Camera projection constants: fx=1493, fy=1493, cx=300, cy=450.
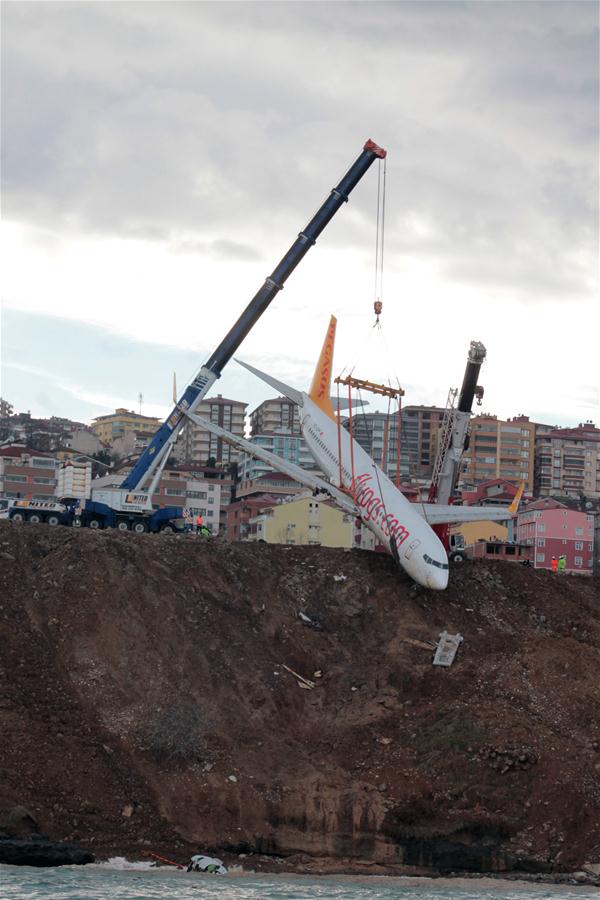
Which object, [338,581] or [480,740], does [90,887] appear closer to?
[480,740]

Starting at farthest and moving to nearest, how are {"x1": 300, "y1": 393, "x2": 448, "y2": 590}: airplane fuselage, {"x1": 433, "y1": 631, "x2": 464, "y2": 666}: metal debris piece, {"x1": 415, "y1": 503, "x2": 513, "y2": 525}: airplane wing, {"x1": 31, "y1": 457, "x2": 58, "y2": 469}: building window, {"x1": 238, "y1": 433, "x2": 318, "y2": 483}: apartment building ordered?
{"x1": 238, "y1": 433, "x2": 318, "y2": 483}: apartment building, {"x1": 31, "y1": 457, "x2": 58, "y2": 469}: building window, {"x1": 415, "y1": 503, "x2": 513, "y2": 525}: airplane wing, {"x1": 300, "y1": 393, "x2": 448, "y2": 590}: airplane fuselage, {"x1": 433, "y1": 631, "x2": 464, "y2": 666}: metal debris piece

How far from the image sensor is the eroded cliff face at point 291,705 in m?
45.4

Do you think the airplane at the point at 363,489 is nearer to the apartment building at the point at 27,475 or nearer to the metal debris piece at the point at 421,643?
the metal debris piece at the point at 421,643

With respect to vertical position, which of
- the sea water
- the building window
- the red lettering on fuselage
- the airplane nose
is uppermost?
the building window

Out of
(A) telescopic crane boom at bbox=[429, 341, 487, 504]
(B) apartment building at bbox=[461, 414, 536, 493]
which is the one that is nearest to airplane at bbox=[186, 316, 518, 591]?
(A) telescopic crane boom at bbox=[429, 341, 487, 504]

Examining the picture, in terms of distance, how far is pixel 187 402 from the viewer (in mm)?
69875

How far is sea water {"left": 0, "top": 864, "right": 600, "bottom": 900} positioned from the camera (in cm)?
3878

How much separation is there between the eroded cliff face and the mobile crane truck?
23.3 ft

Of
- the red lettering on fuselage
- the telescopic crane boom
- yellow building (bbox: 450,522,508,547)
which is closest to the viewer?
the red lettering on fuselage

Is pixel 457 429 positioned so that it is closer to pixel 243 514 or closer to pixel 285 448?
pixel 243 514

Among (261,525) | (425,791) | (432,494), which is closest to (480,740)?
(425,791)

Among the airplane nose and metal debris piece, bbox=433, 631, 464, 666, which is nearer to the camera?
metal debris piece, bbox=433, 631, 464, 666

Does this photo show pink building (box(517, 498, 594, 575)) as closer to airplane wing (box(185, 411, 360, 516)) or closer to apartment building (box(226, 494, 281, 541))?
apartment building (box(226, 494, 281, 541))

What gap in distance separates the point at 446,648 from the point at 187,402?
19.8 m
